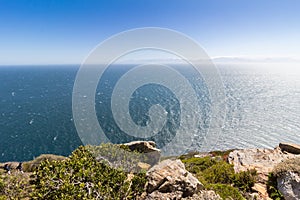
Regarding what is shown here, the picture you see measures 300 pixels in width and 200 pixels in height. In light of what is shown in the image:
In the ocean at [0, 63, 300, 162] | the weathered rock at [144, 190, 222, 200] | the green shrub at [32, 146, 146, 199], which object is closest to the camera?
the green shrub at [32, 146, 146, 199]

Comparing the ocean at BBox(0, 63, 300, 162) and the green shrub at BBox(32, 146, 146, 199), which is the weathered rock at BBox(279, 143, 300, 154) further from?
the ocean at BBox(0, 63, 300, 162)

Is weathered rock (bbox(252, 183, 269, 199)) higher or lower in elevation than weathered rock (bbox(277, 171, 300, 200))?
lower

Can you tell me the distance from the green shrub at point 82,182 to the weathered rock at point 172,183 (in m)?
0.69

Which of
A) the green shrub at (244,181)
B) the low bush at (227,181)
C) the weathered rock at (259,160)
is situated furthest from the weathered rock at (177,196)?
the weathered rock at (259,160)

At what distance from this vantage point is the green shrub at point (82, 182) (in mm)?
8812

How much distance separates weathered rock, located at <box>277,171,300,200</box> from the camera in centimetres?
1091

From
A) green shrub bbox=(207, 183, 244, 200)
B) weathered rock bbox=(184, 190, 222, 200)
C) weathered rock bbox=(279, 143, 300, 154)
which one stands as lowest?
weathered rock bbox=(279, 143, 300, 154)

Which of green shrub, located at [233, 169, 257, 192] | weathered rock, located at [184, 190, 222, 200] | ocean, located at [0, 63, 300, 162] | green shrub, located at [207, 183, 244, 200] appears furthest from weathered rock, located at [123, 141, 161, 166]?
ocean, located at [0, 63, 300, 162]

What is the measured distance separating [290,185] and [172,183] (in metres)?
7.62

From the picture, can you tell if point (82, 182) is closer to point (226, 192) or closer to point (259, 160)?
point (226, 192)

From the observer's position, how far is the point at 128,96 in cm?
9025

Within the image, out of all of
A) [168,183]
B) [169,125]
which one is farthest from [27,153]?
[168,183]

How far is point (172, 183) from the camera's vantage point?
10023 mm

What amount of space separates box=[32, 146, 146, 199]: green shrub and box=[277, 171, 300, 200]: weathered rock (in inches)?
345
